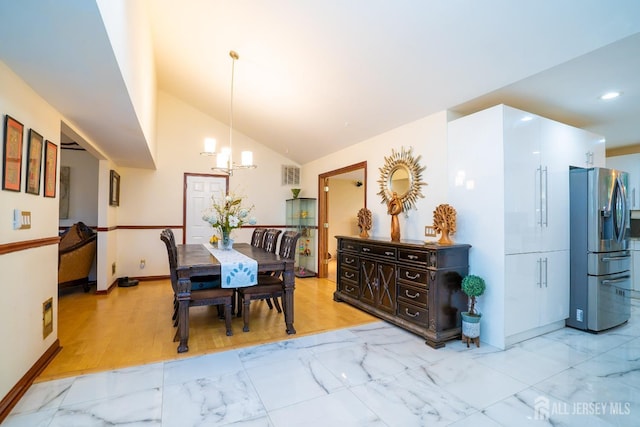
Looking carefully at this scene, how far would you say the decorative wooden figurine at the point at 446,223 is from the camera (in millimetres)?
2990

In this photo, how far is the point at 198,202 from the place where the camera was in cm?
600

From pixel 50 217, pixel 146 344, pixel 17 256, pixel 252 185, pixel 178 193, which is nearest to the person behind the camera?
pixel 17 256

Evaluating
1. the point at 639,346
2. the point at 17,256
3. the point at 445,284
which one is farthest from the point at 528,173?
the point at 17,256

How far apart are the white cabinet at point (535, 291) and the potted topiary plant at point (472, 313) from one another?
10.3 inches

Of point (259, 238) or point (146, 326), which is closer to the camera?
point (146, 326)

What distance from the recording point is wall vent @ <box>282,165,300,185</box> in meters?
6.67

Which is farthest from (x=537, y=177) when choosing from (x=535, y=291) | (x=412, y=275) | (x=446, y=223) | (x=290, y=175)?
(x=290, y=175)

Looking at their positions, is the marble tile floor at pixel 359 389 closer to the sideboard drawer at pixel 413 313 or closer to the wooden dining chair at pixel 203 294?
the sideboard drawer at pixel 413 313

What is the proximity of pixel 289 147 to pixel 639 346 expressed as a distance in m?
5.52

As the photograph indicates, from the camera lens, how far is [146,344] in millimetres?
2785

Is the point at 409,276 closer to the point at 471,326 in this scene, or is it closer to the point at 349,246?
the point at 471,326

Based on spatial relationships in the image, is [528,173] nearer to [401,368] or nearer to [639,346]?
[639,346]

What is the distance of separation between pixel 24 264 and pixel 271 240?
2468mm

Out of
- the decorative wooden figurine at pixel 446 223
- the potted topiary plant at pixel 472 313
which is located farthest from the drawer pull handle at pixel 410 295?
the decorative wooden figurine at pixel 446 223
